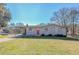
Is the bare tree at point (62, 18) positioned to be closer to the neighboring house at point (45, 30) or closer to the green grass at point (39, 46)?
the neighboring house at point (45, 30)

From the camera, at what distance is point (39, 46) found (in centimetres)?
1338

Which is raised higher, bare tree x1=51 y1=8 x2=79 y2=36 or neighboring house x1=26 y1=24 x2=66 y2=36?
bare tree x1=51 y1=8 x2=79 y2=36

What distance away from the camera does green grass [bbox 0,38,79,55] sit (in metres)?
13.4

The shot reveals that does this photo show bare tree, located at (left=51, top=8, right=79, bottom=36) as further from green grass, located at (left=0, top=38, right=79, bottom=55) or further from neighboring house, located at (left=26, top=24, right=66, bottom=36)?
green grass, located at (left=0, top=38, right=79, bottom=55)

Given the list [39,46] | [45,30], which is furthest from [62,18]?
[39,46]

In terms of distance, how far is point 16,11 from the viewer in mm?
13406

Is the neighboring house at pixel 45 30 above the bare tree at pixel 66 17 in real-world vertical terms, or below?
below

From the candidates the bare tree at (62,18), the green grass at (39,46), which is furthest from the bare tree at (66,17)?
the green grass at (39,46)

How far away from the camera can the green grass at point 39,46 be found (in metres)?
13.4

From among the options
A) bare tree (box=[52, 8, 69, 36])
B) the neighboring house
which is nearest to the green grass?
the neighboring house

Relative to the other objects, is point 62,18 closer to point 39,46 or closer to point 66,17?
point 66,17

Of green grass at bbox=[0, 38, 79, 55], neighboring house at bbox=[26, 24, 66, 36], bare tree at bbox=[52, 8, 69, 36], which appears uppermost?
bare tree at bbox=[52, 8, 69, 36]

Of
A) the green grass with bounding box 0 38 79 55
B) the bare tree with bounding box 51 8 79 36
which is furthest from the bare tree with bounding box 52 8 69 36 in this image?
the green grass with bounding box 0 38 79 55
